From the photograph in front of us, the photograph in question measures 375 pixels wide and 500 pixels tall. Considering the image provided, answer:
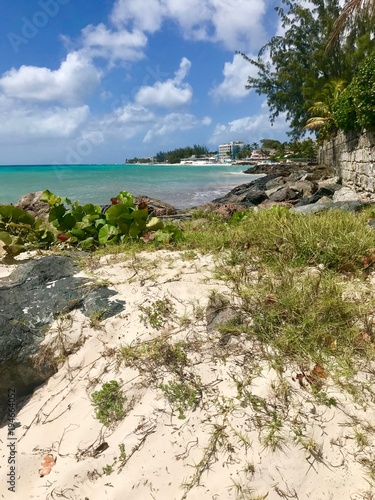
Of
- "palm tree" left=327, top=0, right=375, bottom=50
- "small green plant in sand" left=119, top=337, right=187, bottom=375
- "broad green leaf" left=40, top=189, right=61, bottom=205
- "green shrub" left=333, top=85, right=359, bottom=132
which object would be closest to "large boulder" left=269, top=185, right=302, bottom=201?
"green shrub" left=333, top=85, right=359, bottom=132

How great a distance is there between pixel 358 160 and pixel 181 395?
8.31 meters

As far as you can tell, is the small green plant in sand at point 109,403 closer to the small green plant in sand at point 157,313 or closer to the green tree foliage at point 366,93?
the small green plant in sand at point 157,313

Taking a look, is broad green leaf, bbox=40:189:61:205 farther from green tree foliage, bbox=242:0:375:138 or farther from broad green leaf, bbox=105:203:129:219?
green tree foliage, bbox=242:0:375:138

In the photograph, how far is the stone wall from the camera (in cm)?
725

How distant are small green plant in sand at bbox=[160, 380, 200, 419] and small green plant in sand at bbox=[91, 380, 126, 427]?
9.8 inches

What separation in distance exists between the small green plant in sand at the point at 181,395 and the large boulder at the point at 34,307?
841 millimetres

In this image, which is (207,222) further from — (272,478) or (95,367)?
(272,478)

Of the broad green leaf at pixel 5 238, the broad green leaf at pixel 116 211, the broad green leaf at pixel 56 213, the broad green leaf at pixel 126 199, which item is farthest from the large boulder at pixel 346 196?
the broad green leaf at pixel 5 238

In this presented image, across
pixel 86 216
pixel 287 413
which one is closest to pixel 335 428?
pixel 287 413

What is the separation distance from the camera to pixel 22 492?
5.27 ft

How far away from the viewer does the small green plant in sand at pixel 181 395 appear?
5.77ft

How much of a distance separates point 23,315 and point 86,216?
7.41 ft

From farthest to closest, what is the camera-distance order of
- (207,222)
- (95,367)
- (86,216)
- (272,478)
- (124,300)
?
(207,222), (86,216), (124,300), (95,367), (272,478)

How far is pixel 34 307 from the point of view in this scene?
2557mm
